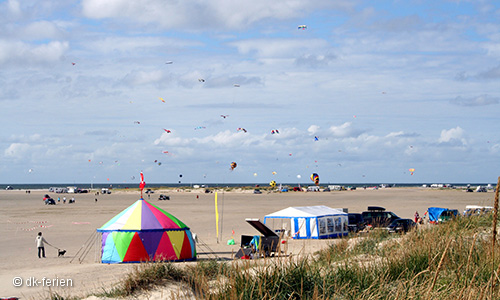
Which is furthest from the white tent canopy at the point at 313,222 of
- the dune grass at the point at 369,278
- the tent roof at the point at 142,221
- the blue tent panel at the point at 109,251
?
the dune grass at the point at 369,278

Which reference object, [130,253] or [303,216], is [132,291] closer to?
[130,253]

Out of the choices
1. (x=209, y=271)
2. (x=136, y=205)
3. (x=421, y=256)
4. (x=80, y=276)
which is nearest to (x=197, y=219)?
(x=136, y=205)

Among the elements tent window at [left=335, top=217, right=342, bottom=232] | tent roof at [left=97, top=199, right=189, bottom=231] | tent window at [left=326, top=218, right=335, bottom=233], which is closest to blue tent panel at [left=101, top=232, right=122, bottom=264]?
tent roof at [left=97, top=199, right=189, bottom=231]

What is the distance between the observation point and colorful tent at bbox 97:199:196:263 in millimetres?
16047

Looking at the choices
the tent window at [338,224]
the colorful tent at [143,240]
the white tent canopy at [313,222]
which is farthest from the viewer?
the tent window at [338,224]

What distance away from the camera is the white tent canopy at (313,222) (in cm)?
2322

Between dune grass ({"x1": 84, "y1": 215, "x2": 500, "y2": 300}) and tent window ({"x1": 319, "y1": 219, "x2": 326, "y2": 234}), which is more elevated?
dune grass ({"x1": 84, "y1": 215, "x2": 500, "y2": 300})

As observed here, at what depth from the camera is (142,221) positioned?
1655 cm

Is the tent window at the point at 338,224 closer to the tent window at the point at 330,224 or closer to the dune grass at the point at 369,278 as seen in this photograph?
the tent window at the point at 330,224

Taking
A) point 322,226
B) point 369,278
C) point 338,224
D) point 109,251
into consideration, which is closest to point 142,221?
point 109,251

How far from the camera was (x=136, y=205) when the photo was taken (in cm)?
1736

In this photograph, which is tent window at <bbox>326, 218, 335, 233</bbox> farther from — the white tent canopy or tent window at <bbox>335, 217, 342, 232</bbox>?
tent window at <bbox>335, 217, 342, 232</bbox>

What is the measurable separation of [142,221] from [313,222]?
9254mm

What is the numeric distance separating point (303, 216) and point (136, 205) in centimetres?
871
